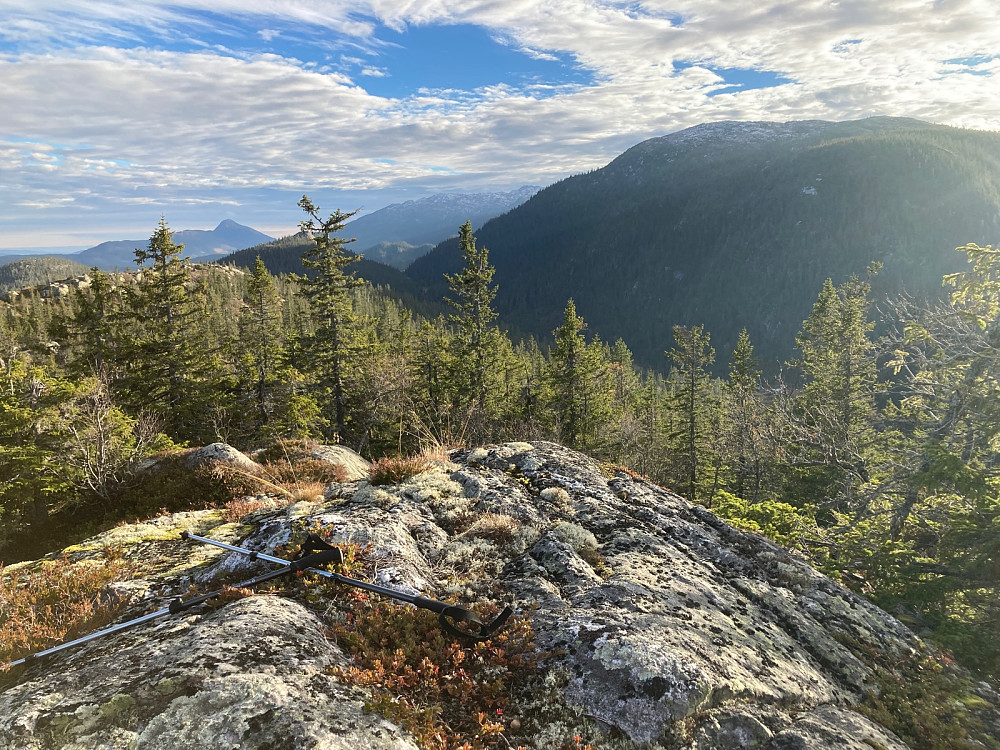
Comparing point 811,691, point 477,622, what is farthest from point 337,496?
point 811,691

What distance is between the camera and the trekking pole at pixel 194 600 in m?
3.33

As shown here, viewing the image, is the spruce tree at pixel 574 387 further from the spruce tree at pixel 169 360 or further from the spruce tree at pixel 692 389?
the spruce tree at pixel 169 360

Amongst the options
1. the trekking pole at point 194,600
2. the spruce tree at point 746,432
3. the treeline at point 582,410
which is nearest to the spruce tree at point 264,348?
the treeline at point 582,410

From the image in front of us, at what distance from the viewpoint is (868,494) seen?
1101cm

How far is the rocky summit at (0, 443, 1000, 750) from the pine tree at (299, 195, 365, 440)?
22.1 metres

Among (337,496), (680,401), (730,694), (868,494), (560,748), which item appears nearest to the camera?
(560,748)

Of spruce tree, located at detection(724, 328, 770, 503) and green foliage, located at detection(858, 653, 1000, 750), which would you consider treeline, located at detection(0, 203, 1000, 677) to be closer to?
spruce tree, located at detection(724, 328, 770, 503)

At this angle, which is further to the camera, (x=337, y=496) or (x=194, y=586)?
(x=337, y=496)

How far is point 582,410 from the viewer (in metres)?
36.5

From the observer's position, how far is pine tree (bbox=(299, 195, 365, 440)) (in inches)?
1066

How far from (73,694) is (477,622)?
2.72 m

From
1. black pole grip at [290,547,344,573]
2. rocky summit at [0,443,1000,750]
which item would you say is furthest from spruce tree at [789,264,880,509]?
black pole grip at [290,547,344,573]

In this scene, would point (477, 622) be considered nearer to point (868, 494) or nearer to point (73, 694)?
point (73, 694)

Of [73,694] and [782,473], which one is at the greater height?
[73,694]
